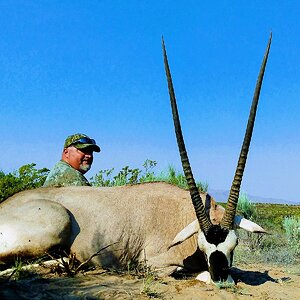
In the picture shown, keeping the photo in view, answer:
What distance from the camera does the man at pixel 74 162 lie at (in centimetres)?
807

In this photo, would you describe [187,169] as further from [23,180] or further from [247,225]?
[23,180]

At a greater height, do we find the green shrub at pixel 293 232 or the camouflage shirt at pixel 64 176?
the camouflage shirt at pixel 64 176

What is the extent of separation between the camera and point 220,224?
602 centimetres

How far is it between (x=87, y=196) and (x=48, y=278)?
5.28 feet

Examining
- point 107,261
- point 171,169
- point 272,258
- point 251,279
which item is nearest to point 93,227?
point 107,261

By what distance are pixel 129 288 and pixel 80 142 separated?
368 cm

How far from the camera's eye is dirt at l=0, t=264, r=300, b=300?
15.0 feet

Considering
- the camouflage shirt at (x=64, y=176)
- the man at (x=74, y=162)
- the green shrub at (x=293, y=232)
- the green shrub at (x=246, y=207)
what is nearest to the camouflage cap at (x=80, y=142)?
the man at (x=74, y=162)

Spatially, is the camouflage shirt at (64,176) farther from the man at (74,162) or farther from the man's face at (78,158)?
the man's face at (78,158)

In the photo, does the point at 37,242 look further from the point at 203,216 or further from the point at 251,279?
the point at 251,279

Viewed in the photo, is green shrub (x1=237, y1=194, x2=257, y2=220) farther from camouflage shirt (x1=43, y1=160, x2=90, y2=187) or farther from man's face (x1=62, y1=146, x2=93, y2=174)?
camouflage shirt (x1=43, y1=160, x2=90, y2=187)

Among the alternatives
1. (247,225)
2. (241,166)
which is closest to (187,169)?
(241,166)

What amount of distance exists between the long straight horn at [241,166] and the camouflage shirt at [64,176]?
2956mm

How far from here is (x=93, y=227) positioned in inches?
253
